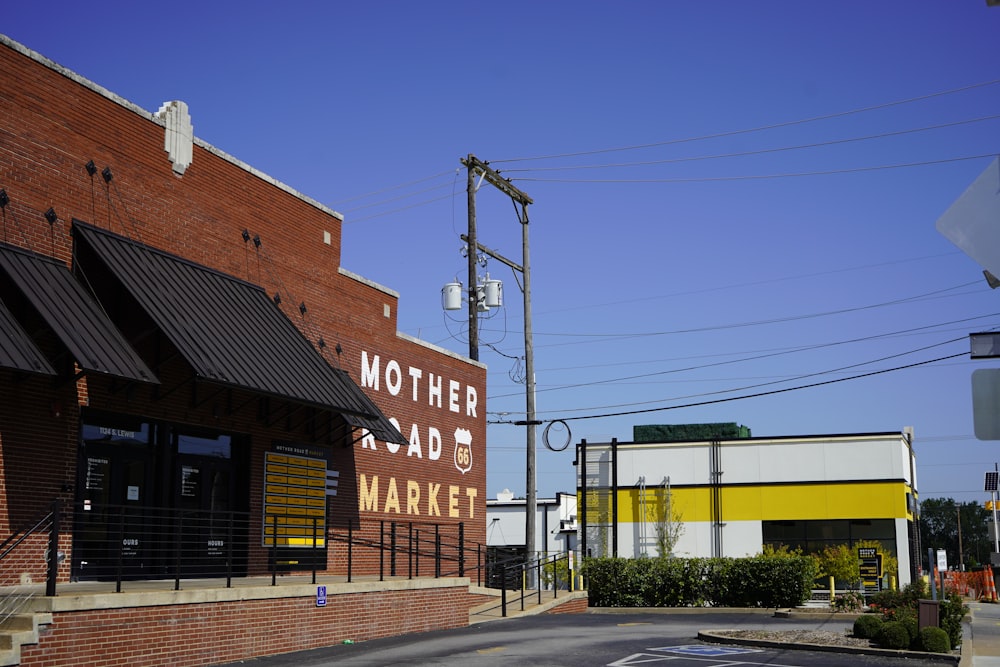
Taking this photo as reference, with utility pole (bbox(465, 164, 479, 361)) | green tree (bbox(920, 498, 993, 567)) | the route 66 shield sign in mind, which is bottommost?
green tree (bbox(920, 498, 993, 567))

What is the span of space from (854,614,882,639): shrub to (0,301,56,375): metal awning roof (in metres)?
15.0

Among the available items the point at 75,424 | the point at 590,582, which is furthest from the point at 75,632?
the point at 590,582

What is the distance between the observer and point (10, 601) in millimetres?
14984

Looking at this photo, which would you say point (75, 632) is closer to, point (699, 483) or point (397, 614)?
point (397, 614)

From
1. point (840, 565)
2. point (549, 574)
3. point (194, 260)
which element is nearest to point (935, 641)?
point (194, 260)

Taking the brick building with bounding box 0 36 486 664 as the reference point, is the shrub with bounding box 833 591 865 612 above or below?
below

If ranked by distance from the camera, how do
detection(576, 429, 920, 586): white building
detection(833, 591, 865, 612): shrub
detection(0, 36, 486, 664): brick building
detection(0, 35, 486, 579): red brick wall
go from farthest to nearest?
detection(576, 429, 920, 586): white building → detection(833, 591, 865, 612): shrub → detection(0, 35, 486, 579): red brick wall → detection(0, 36, 486, 664): brick building

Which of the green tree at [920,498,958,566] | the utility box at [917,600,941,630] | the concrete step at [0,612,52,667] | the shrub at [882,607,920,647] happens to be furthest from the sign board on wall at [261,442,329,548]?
the green tree at [920,498,958,566]

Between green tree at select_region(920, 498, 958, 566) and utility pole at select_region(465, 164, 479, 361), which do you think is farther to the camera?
green tree at select_region(920, 498, 958, 566)

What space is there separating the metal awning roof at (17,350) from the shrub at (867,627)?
1504 cm

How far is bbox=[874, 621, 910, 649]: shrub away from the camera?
19.3 metres

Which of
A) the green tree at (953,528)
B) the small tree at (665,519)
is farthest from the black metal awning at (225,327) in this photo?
the green tree at (953,528)

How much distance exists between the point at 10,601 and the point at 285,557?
902 cm

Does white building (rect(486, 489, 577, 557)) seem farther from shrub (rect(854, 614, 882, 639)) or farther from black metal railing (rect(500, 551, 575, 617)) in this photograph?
shrub (rect(854, 614, 882, 639))
